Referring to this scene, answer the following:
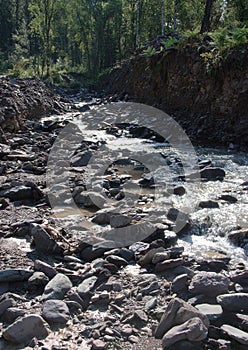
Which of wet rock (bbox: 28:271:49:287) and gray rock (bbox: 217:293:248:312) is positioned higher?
gray rock (bbox: 217:293:248:312)

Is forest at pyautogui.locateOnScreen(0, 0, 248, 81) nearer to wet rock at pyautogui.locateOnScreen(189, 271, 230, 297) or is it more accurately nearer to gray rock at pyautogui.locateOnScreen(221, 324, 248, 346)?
wet rock at pyautogui.locateOnScreen(189, 271, 230, 297)

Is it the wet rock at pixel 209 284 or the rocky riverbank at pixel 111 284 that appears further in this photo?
the wet rock at pixel 209 284

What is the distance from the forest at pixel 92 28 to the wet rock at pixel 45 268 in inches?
1093

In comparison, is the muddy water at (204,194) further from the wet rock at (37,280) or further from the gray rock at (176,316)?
the wet rock at (37,280)

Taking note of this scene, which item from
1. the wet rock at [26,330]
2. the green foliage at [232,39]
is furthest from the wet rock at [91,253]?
the green foliage at [232,39]

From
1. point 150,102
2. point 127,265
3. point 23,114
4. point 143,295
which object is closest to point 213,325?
point 143,295

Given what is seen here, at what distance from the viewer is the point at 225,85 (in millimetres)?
14633

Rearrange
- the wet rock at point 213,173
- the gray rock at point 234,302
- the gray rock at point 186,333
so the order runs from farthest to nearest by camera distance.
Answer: the wet rock at point 213,173, the gray rock at point 234,302, the gray rock at point 186,333

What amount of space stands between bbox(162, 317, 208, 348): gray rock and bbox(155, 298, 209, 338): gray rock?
0.12 metres

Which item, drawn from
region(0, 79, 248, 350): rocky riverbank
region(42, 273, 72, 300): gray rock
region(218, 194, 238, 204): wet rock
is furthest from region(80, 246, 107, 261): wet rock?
region(218, 194, 238, 204): wet rock

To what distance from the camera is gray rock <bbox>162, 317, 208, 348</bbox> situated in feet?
12.7

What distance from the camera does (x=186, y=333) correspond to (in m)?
3.88

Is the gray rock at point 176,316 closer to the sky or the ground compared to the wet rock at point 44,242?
closer to the sky

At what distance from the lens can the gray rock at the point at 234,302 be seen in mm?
4491
